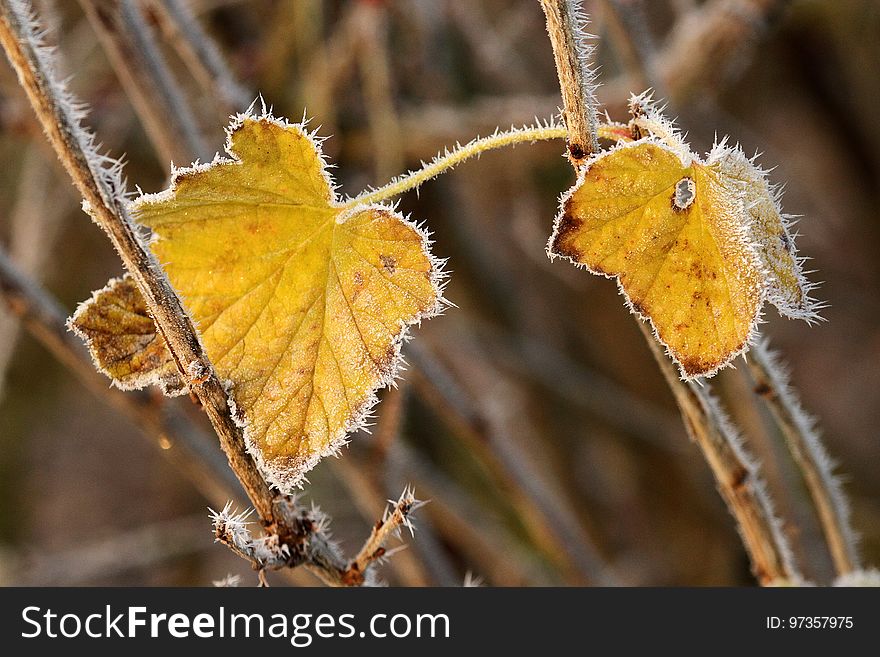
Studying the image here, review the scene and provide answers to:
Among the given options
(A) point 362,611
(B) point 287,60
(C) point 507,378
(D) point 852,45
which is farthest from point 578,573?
(D) point 852,45

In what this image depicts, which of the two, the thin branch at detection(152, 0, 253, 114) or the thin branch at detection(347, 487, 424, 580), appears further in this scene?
the thin branch at detection(152, 0, 253, 114)

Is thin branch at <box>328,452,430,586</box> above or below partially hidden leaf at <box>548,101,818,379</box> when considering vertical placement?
above

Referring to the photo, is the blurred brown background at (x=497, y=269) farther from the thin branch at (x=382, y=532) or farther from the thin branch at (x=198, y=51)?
the thin branch at (x=382, y=532)

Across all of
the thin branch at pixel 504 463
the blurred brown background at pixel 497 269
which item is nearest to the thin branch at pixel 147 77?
the blurred brown background at pixel 497 269

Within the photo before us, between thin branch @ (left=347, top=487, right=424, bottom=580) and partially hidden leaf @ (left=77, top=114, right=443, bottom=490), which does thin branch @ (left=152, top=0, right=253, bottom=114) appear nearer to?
partially hidden leaf @ (left=77, top=114, right=443, bottom=490)

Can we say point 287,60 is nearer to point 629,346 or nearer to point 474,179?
point 474,179

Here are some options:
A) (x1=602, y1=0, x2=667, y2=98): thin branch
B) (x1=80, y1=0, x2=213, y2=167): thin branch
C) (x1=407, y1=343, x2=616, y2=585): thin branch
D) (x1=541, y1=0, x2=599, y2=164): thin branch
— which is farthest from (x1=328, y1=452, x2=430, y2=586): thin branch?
(x1=541, y1=0, x2=599, y2=164): thin branch
